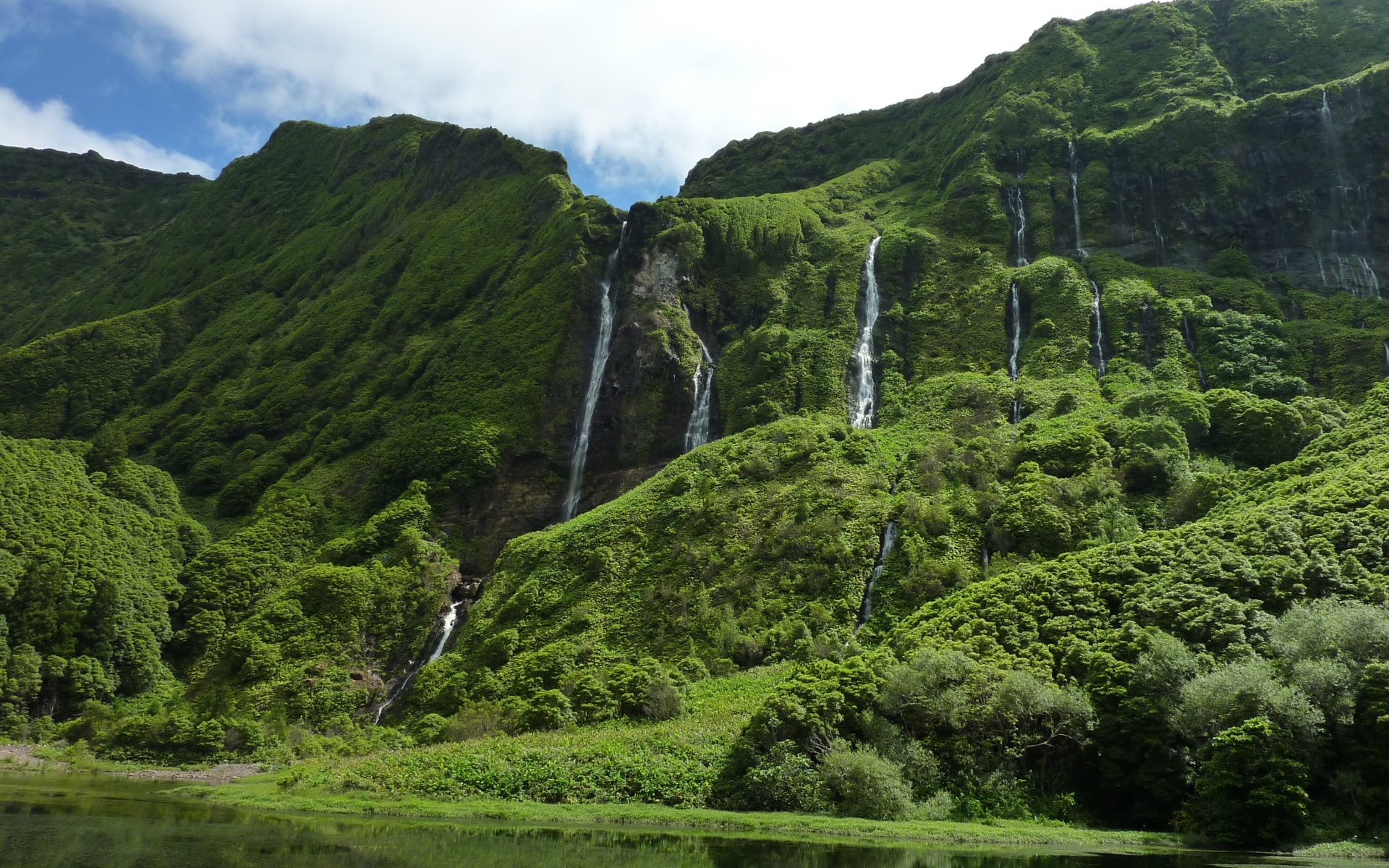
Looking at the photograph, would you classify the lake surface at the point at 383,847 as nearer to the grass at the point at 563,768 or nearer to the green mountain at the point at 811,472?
the grass at the point at 563,768

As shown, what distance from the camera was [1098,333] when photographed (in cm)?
8562

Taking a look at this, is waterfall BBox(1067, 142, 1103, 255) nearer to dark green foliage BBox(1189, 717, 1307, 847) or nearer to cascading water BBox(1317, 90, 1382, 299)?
cascading water BBox(1317, 90, 1382, 299)

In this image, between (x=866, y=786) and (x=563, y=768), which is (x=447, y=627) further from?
(x=866, y=786)

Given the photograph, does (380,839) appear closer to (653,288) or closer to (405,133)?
(653,288)

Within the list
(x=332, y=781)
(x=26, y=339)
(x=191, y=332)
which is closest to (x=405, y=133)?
(x=191, y=332)

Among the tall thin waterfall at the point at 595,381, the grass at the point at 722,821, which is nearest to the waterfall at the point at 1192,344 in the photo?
the tall thin waterfall at the point at 595,381

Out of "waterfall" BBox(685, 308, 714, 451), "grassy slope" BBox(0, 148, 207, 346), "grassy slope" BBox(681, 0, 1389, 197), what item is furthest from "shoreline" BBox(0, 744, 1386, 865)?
"grassy slope" BBox(0, 148, 207, 346)

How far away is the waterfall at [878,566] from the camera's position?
184ft

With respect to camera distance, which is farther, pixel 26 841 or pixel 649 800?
pixel 649 800

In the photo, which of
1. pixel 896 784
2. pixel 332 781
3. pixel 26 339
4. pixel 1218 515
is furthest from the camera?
pixel 26 339

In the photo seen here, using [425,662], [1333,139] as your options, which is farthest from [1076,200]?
[425,662]

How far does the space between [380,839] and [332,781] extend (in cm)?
1623

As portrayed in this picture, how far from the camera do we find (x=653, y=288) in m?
97.9

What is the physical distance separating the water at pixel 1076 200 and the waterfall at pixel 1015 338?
12207 millimetres
